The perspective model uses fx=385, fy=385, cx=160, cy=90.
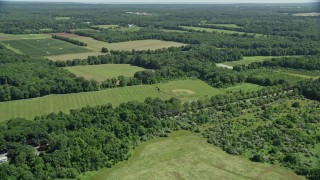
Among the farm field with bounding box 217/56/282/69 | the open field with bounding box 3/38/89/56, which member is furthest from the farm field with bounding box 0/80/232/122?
the open field with bounding box 3/38/89/56

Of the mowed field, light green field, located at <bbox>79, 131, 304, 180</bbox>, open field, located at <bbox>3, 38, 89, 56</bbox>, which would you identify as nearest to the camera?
light green field, located at <bbox>79, 131, 304, 180</bbox>

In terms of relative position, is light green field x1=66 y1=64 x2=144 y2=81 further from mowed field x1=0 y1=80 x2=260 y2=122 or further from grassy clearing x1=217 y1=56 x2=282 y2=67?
grassy clearing x1=217 y1=56 x2=282 y2=67

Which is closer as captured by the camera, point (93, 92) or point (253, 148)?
Answer: point (253, 148)

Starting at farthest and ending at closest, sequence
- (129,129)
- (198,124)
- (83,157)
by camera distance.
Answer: (198,124), (129,129), (83,157)

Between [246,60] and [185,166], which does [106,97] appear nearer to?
[185,166]

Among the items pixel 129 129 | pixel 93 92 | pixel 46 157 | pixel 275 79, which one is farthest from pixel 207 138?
pixel 275 79

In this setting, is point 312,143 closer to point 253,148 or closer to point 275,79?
point 253,148
